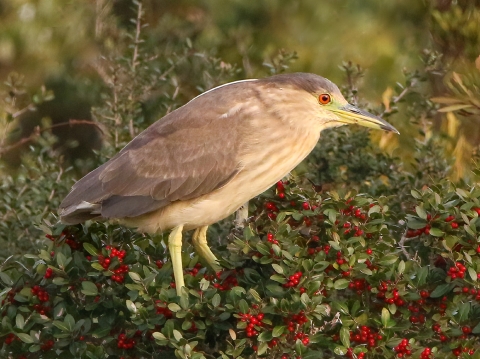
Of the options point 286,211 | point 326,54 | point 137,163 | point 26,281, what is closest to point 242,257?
point 286,211

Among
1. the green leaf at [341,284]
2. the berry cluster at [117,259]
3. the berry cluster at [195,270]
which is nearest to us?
the green leaf at [341,284]

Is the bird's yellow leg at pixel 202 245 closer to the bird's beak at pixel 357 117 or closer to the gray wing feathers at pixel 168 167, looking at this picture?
the gray wing feathers at pixel 168 167

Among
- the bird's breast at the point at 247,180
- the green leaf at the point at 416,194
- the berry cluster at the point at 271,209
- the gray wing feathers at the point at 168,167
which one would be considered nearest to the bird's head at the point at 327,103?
the bird's breast at the point at 247,180

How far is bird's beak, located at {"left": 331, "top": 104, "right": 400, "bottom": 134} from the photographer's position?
4.40 m

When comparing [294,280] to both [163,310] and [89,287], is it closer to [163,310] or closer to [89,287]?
[163,310]

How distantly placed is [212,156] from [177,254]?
581mm

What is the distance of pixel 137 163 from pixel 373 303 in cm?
155

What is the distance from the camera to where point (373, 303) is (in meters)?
3.30

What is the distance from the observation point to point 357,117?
174 inches

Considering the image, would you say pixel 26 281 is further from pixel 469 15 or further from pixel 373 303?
pixel 469 15

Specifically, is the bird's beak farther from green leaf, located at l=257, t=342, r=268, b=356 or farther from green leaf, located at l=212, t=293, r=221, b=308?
green leaf, located at l=257, t=342, r=268, b=356

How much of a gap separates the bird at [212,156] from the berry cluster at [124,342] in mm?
795

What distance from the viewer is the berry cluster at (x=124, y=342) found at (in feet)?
11.1

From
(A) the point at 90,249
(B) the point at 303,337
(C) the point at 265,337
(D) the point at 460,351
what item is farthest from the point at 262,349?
(A) the point at 90,249
